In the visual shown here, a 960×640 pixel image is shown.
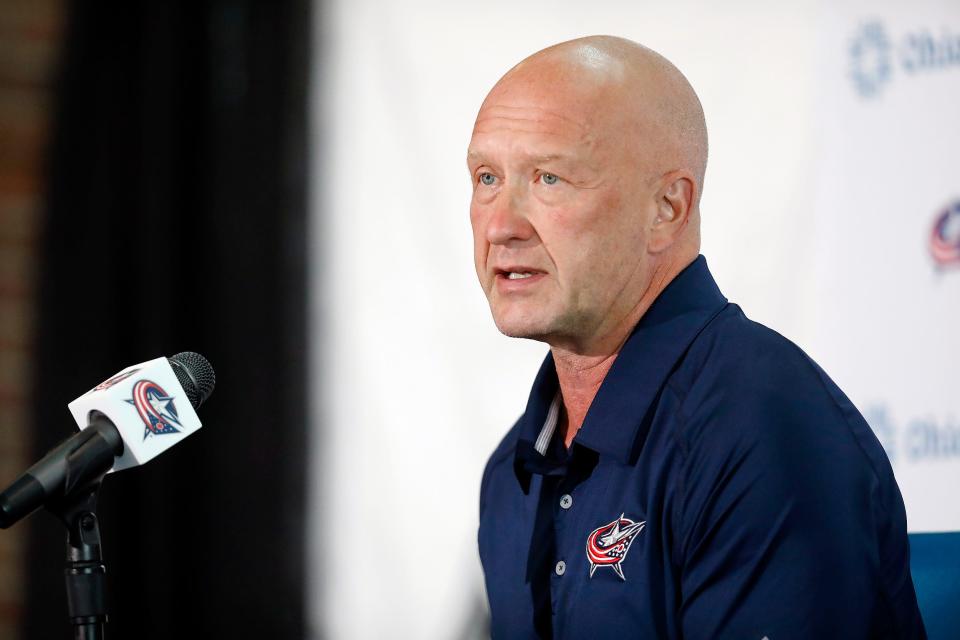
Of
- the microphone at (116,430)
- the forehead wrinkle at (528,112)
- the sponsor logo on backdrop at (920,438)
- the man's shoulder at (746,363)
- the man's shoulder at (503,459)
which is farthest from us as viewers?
the sponsor logo on backdrop at (920,438)

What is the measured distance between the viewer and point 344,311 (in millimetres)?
2670

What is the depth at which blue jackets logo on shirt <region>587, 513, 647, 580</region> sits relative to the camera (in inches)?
53.9

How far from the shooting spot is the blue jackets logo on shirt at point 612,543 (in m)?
1.37

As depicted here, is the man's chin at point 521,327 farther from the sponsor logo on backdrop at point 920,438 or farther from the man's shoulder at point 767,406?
the sponsor logo on backdrop at point 920,438

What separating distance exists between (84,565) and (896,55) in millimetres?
2127

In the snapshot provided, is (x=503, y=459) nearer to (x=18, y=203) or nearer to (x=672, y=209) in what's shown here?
(x=672, y=209)

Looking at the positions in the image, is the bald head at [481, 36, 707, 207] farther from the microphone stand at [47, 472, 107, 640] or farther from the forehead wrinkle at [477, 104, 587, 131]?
the microphone stand at [47, 472, 107, 640]

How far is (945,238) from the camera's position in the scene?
255 centimetres

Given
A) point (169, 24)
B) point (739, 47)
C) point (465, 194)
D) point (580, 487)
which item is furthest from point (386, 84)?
point (580, 487)

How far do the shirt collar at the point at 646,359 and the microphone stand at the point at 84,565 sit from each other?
0.61 meters

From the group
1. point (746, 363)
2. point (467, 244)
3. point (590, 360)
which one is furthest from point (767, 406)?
point (467, 244)

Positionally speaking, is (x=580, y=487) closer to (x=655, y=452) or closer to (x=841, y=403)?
(x=655, y=452)

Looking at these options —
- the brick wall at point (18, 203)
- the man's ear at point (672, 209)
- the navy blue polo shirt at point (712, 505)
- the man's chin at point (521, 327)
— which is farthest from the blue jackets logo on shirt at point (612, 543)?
the brick wall at point (18, 203)

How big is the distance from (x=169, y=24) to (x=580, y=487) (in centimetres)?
162
